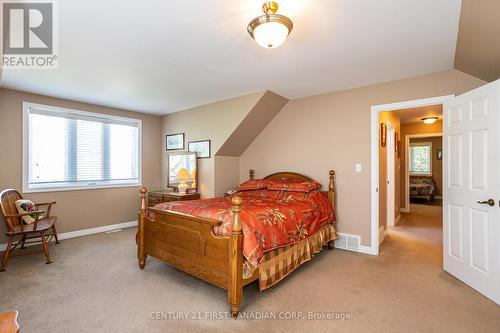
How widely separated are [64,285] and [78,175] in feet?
7.92

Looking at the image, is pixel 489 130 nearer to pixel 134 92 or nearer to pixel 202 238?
pixel 202 238

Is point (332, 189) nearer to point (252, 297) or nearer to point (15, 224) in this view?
point (252, 297)

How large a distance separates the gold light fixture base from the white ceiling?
39 millimetres

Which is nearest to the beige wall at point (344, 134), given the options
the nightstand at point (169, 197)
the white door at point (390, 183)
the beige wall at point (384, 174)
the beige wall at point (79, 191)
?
the beige wall at point (384, 174)

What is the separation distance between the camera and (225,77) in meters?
3.31

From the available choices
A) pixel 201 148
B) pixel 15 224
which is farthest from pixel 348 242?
pixel 15 224

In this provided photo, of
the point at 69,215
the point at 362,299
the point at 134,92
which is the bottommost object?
the point at 362,299

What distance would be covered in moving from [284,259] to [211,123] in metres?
2.85

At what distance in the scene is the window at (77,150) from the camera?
157 inches

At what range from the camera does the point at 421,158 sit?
8.99 m

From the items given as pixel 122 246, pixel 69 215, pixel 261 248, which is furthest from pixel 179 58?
pixel 69 215

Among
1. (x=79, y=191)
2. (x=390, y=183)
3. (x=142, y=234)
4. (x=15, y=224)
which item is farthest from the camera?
(x=390, y=183)

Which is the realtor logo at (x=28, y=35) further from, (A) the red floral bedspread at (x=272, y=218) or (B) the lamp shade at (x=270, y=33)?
(A) the red floral bedspread at (x=272, y=218)

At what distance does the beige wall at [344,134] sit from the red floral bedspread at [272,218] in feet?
1.31
